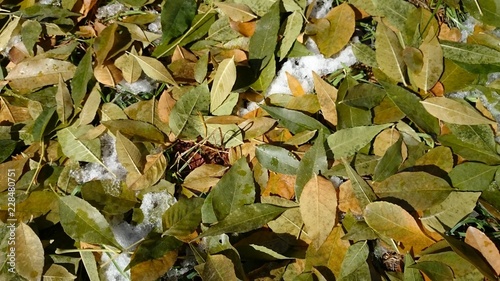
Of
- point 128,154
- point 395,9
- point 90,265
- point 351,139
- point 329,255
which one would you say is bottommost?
point 90,265

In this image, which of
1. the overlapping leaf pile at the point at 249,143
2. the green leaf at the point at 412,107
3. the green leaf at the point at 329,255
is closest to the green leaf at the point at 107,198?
the overlapping leaf pile at the point at 249,143

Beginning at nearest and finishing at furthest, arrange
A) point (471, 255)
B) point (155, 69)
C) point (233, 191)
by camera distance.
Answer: point (471, 255), point (233, 191), point (155, 69)

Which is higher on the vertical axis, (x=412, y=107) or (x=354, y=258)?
(x=412, y=107)

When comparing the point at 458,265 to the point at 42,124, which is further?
the point at 42,124

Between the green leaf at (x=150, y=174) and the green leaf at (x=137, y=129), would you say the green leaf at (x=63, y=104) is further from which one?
the green leaf at (x=150, y=174)

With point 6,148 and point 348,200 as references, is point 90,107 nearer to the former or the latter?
point 6,148

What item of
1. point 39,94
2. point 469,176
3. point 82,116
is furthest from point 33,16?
point 469,176

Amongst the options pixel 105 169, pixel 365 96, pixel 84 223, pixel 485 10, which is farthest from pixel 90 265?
pixel 485 10
